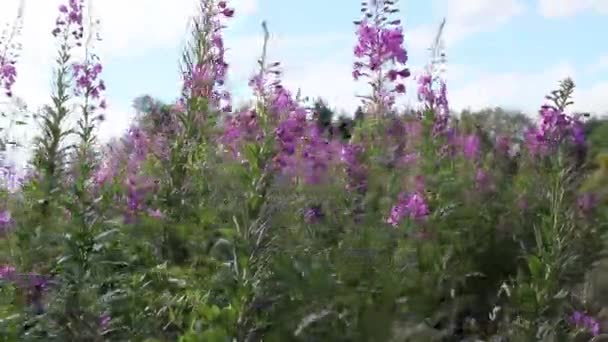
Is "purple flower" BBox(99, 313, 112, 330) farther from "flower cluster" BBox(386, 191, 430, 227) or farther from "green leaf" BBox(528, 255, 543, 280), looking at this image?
"green leaf" BBox(528, 255, 543, 280)

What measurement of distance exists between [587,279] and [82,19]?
395cm

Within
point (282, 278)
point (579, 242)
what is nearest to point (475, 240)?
point (579, 242)

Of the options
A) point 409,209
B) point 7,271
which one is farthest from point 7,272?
point 409,209

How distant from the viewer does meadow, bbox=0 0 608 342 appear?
3748mm

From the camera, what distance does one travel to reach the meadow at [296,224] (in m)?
3.75

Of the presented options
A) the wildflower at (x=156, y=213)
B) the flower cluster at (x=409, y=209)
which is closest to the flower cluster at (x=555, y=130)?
the flower cluster at (x=409, y=209)

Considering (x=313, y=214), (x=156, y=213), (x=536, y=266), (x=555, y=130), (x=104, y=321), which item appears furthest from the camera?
(x=313, y=214)

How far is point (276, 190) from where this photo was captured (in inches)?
160

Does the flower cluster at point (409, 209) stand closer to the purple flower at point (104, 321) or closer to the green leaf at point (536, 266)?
the green leaf at point (536, 266)

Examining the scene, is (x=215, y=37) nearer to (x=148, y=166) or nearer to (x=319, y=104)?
(x=148, y=166)

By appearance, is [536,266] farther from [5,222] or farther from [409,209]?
[5,222]

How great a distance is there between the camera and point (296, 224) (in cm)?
464

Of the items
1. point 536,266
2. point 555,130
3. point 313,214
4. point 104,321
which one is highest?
point 555,130

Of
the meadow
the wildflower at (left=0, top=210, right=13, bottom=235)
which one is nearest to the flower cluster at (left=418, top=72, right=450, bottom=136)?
the meadow
